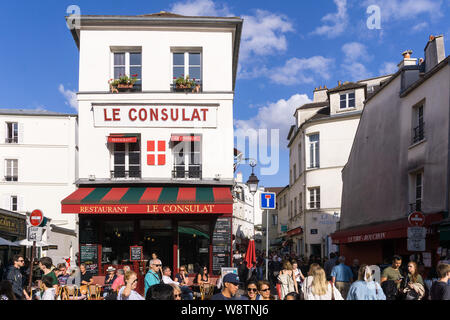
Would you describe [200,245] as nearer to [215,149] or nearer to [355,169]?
[215,149]

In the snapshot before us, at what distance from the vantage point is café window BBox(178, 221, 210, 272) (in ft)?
55.8

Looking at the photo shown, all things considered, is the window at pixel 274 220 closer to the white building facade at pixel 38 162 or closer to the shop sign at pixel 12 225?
the white building facade at pixel 38 162

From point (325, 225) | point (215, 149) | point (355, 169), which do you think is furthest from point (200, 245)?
point (325, 225)

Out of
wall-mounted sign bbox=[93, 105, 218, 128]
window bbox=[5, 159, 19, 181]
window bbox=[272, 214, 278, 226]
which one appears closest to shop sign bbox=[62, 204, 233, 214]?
wall-mounted sign bbox=[93, 105, 218, 128]

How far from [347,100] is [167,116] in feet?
55.0

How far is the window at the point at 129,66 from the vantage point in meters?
17.8

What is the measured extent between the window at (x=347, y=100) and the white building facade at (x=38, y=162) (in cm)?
2072

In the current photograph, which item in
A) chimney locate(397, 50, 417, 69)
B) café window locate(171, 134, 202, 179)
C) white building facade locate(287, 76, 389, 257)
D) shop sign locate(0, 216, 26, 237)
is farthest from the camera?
white building facade locate(287, 76, 389, 257)

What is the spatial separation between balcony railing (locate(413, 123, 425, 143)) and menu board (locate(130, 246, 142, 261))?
399 inches

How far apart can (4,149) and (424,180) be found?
105ft

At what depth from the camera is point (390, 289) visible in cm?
937

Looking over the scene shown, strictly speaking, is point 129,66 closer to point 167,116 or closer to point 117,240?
point 167,116

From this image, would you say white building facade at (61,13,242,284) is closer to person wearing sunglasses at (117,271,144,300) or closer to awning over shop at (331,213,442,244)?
awning over shop at (331,213,442,244)

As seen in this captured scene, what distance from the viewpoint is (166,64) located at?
17.7 metres
